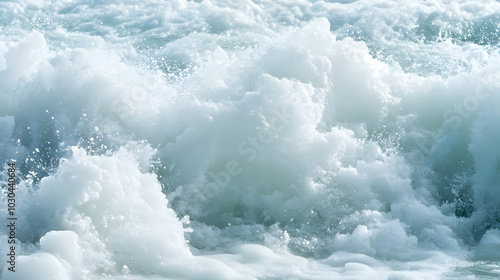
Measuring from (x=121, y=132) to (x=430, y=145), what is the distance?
3.55 meters

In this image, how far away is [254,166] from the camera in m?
5.94

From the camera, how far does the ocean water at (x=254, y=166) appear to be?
4582 millimetres

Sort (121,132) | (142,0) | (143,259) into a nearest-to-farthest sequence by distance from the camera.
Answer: (143,259) < (121,132) < (142,0)

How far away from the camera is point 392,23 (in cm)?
1071

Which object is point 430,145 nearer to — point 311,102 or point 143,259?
point 311,102

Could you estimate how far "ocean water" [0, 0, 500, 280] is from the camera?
4582 millimetres

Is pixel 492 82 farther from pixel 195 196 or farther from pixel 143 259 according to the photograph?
pixel 143 259

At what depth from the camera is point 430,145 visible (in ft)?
21.2

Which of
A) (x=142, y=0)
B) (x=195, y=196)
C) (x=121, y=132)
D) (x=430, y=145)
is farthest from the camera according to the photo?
(x=142, y=0)

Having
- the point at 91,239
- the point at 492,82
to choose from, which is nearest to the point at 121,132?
the point at 91,239

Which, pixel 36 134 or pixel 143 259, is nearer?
pixel 143 259

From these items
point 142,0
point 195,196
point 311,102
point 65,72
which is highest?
point 142,0

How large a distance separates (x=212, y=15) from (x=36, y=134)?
5963mm

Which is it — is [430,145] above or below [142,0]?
below
